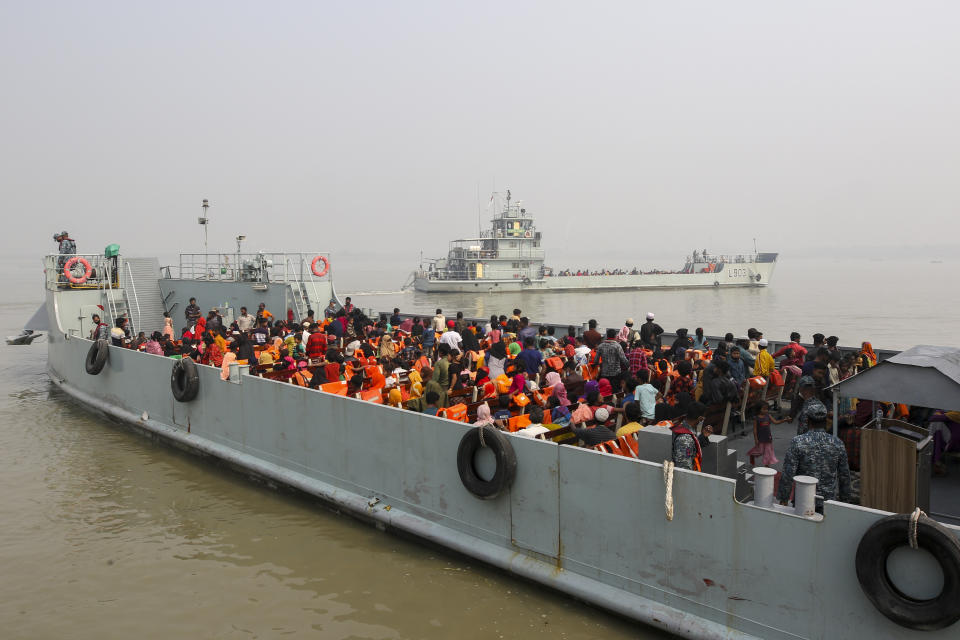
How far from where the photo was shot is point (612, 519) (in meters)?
5.83

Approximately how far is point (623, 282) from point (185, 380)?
244ft

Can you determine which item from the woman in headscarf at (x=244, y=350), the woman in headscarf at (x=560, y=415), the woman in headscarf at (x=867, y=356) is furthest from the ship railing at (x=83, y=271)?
the woman in headscarf at (x=867, y=356)

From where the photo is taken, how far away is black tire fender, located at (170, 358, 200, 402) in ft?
35.5

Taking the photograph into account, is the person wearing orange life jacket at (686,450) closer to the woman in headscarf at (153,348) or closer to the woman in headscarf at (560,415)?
the woman in headscarf at (560,415)

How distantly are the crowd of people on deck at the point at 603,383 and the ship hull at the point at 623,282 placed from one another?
55723 mm

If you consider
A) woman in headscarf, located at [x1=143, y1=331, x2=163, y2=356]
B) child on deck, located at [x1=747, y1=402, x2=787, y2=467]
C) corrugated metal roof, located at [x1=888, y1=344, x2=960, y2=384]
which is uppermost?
corrugated metal roof, located at [x1=888, y1=344, x2=960, y2=384]

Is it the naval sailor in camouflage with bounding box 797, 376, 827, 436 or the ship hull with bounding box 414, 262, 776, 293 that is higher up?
the ship hull with bounding box 414, 262, 776, 293

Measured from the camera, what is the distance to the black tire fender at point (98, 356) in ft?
44.5

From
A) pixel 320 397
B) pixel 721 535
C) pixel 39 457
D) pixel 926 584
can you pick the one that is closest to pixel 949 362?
pixel 926 584

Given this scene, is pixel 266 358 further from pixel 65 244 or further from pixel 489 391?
pixel 65 244

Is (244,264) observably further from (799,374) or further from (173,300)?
(799,374)

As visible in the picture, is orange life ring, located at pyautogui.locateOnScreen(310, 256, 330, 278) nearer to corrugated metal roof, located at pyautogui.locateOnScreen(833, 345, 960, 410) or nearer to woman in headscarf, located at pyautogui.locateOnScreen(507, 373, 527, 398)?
woman in headscarf, located at pyautogui.locateOnScreen(507, 373, 527, 398)

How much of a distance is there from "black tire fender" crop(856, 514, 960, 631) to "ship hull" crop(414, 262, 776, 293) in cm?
6413

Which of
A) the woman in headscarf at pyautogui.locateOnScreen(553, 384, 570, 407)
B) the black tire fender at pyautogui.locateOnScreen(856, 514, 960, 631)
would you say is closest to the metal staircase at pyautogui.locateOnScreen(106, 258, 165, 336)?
the woman in headscarf at pyautogui.locateOnScreen(553, 384, 570, 407)
